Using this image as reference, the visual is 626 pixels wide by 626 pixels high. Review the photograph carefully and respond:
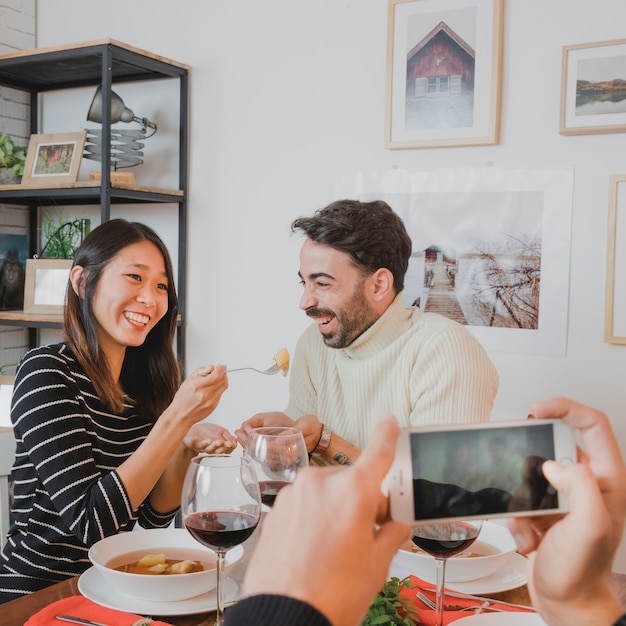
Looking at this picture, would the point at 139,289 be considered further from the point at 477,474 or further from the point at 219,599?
the point at 477,474

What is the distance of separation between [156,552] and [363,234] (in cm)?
109

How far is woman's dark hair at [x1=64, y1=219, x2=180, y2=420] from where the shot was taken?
5.68 feet

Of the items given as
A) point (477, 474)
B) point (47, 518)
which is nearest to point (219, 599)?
point (477, 474)

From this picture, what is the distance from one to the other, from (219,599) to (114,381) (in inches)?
35.6

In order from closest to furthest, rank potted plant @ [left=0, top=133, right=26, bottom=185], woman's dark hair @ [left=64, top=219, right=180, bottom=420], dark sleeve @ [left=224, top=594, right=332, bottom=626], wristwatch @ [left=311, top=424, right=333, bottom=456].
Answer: dark sleeve @ [left=224, top=594, right=332, bottom=626] < woman's dark hair @ [left=64, top=219, right=180, bottom=420] < wristwatch @ [left=311, top=424, right=333, bottom=456] < potted plant @ [left=0, top=133, right=26, bottom=185]

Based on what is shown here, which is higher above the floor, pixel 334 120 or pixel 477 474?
pixel 334 120

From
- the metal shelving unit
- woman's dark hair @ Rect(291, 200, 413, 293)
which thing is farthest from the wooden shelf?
woman's dark hair @ Rect(291, 200, 413, 293)

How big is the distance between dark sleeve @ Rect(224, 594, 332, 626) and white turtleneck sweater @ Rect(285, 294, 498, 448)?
1368 mm

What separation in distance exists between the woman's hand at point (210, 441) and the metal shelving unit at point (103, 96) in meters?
1.22

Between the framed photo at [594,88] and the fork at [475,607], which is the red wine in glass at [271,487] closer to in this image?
the fork at [475,607]

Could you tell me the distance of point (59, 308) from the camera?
2.93m

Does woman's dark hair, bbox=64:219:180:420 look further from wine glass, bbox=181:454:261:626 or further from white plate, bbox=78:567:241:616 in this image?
wine glass, bbox=181:454:261:626

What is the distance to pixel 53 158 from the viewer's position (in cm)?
300

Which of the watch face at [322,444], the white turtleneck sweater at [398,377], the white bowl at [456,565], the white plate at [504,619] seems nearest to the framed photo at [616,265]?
the white turtleneck sweater at [398,377]
